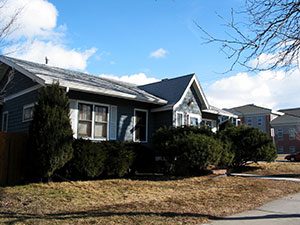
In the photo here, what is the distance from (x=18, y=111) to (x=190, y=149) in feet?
26.9

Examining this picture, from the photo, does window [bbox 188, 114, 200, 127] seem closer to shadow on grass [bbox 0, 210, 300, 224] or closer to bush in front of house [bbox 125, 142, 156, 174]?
bush in front of house [bbox 125, 142, 156, 174]

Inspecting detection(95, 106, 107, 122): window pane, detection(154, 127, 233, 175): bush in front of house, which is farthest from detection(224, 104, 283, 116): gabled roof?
detection(95, 106, 107, 122): window pane

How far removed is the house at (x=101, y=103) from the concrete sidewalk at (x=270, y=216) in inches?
306

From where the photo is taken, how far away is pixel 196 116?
52.3ft

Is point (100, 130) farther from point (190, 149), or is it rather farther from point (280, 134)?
point (280, 134)

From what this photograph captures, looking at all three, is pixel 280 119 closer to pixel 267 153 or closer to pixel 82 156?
pixel 267 153

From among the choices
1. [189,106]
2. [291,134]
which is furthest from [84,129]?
[291,134]

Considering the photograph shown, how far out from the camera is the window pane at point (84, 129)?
38.5 feet

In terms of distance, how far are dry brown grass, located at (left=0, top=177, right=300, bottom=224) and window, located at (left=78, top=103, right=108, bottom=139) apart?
3006 millimetres

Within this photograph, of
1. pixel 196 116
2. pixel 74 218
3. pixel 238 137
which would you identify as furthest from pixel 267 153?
pixel 74 218

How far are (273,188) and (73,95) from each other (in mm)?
8367

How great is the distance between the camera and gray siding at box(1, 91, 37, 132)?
12002mm

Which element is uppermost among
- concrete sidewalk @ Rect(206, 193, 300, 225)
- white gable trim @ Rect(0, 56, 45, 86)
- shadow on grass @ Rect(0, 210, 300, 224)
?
white gable trim @ Rect(0, 56, 45, 86)

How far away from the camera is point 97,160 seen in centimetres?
978
